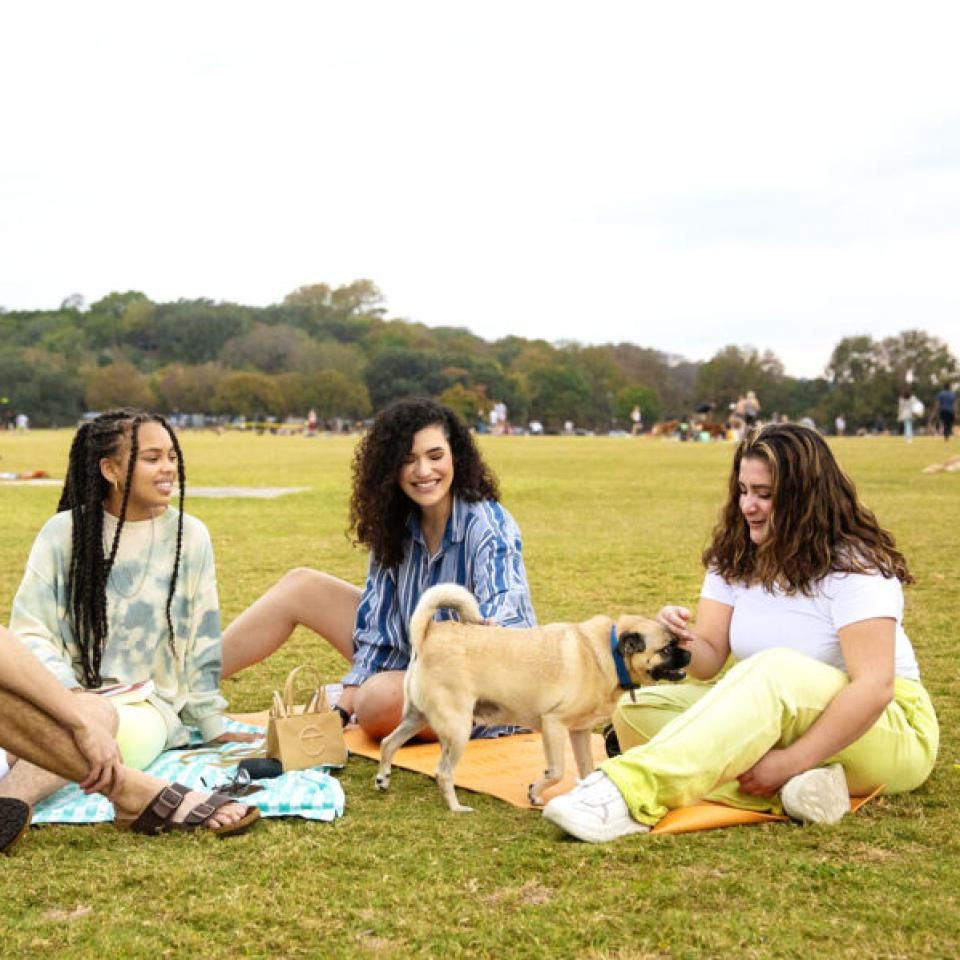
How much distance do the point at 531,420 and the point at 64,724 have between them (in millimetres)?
135913

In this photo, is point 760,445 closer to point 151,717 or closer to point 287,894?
point 287,894

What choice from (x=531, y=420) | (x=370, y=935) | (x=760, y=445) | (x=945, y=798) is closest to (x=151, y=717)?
(x=370, y=935)

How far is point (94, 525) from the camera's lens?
4.80 meters

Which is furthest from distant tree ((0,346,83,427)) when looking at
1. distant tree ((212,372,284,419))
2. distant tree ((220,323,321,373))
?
distant tree ((220,323,321,373))

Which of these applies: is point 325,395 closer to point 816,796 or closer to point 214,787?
point 214,787

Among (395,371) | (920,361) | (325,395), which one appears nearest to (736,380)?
(920,361)

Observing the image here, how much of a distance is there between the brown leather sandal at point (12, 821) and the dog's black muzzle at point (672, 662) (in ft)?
7.12

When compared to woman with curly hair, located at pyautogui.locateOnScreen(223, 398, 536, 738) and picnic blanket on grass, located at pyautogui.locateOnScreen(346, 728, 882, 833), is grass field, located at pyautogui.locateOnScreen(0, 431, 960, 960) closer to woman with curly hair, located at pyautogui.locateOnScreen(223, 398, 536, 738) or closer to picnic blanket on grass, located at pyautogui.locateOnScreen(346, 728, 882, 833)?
picnic blanket on grass, located at pyautogui.locateOnScreen(346, 728, 882, 833)

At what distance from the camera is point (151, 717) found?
4.61 meters

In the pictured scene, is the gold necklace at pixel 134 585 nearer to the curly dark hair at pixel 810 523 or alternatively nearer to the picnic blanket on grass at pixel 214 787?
the picnic blanket on grass at pixel 214 787

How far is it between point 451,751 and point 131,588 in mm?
1603

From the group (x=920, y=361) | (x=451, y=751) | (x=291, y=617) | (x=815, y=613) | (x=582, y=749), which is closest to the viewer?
(x=815, y=613)

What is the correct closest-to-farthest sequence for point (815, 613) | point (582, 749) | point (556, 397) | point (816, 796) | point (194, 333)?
point (816, 796)
point (815, 613)
point (582, 749)
point (556, 397)
point (194, 333)

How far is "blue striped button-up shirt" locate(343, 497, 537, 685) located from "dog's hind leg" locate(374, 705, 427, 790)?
22.3 inches
